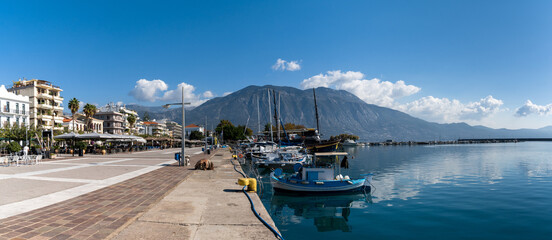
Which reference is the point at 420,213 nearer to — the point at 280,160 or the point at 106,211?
the point at 106,211

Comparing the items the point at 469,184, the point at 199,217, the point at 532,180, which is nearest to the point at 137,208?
the point at 199,217

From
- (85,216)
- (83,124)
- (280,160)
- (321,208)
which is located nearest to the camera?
(85,216)

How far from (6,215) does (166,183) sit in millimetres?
6541

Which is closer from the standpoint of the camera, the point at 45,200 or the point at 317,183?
the point at 45,200

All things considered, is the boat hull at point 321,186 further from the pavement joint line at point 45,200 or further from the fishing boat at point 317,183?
the pavement joint line at point 45,200

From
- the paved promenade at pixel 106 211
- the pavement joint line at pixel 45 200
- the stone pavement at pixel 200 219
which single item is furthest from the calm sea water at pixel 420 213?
the pavement joint line at pixel 45 200

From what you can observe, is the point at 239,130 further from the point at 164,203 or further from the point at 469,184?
the point at 164,203

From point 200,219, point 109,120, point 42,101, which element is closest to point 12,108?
point 42,101

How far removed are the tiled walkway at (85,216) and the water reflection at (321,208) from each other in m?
6.79

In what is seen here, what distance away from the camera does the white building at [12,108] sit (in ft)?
162

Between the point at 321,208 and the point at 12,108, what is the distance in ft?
205

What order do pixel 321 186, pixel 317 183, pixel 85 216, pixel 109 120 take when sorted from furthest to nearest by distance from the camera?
pixel 109 120, pixel 321 186, pixel 317 183, pixel 85 216

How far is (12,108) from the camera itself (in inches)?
2032

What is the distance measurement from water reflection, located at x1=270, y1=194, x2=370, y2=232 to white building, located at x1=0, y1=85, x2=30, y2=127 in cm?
5423
